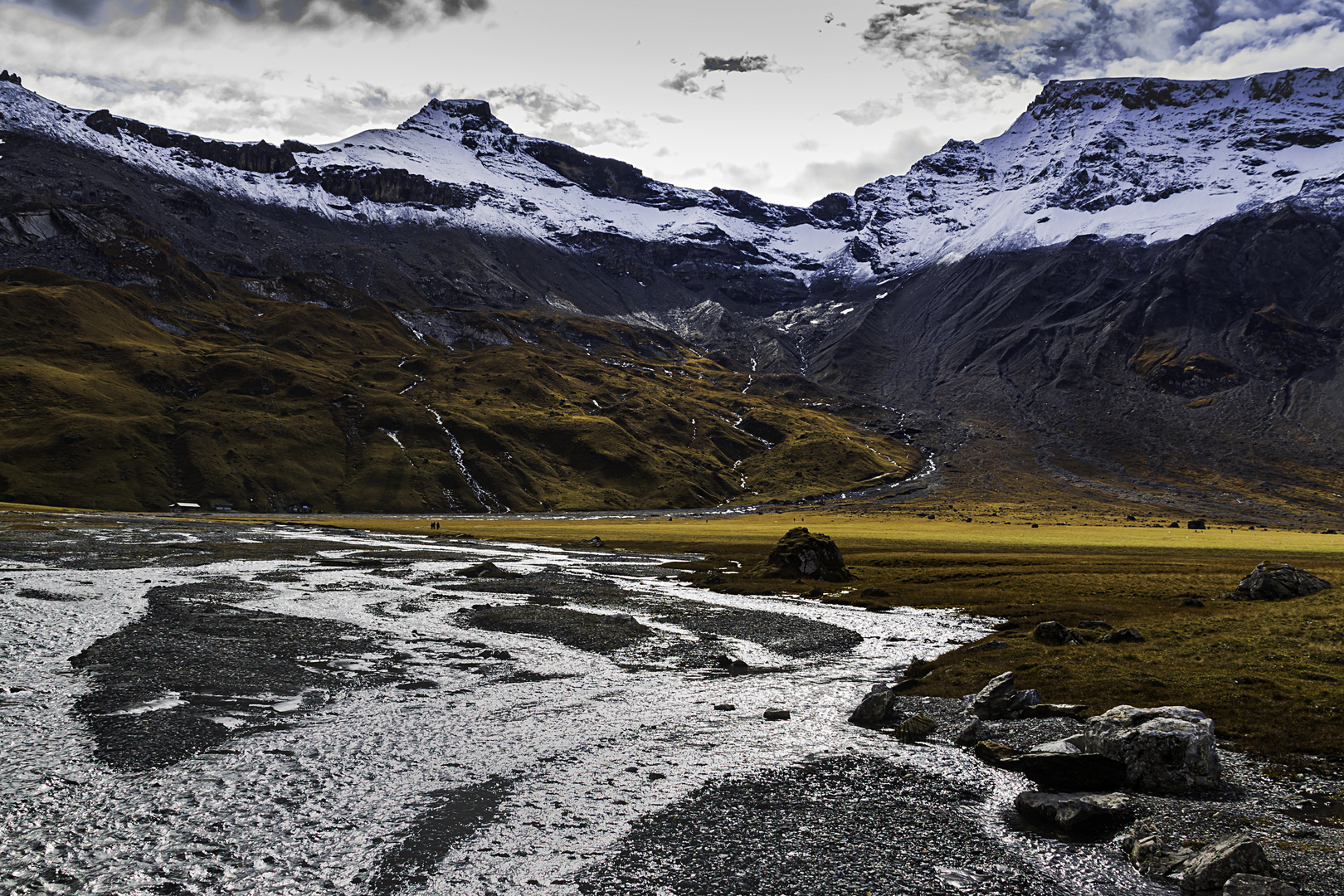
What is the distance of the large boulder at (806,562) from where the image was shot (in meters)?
71.4

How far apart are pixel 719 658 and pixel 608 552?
63986mm

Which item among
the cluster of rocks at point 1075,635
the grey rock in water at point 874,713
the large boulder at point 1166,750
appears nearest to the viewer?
the large boulder at point 1166,750

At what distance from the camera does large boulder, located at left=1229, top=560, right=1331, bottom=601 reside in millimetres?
45719

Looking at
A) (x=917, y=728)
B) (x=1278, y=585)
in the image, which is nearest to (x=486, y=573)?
(x=917, y=728)

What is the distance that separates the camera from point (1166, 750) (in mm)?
20500

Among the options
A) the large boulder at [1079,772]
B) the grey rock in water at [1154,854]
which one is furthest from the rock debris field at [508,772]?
the large boulder at [1079,772]

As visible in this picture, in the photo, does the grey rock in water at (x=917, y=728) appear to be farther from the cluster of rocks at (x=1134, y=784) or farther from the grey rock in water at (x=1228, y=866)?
the grey rock in water at (x=1228, y=866)

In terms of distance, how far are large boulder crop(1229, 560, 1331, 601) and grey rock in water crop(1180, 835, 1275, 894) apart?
39.3 metres

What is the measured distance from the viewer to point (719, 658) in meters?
38.3

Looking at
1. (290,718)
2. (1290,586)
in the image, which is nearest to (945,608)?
(1290,586)

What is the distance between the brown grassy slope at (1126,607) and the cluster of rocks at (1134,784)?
161 inches

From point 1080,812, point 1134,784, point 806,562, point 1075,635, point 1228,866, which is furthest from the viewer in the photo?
point 806,562

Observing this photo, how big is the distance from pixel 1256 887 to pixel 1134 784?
6949 mm

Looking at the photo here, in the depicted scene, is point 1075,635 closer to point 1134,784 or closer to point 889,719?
point 889,719
